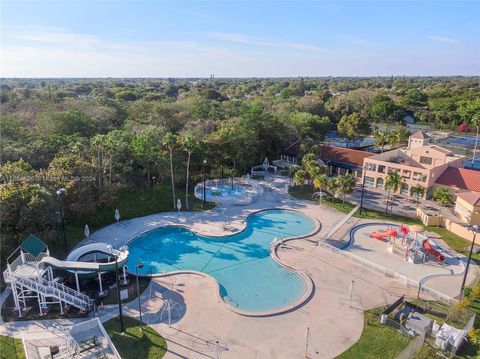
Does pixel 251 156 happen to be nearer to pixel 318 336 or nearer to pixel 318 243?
pixel 318 243

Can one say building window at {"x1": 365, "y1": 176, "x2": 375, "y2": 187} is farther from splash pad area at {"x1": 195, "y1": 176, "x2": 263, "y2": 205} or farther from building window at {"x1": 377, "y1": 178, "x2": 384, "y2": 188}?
splash pad area at {"x1": 195, "y1": 176, "x2": 263, "y2": 205}

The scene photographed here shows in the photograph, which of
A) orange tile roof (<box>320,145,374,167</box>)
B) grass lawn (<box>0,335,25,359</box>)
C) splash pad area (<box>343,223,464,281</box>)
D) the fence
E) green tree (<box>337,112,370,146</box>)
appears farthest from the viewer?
green tree (<box>337,112,370,146</box>)

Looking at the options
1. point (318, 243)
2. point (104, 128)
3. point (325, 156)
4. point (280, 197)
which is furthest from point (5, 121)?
point (325, 156)

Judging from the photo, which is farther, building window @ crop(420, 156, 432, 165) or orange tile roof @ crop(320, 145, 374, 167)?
orange tile roof @ crop(320, 145, 374, 167)

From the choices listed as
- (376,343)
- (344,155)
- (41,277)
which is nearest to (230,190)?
(344,155)

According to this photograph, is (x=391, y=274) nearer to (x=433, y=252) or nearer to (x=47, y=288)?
(x=433, y=252)

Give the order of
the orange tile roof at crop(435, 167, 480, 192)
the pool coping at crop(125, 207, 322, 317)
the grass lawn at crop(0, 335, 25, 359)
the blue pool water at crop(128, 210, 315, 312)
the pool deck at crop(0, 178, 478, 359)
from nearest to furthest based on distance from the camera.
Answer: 1. the grass lawn at crop(0, 335, 25, 359)
2. the pool deck at crop(0, 178, 478, 359)
3. the pool coping at crop(125, 207, 322, 317)
4. the blue pool water at crop(128, 210, 315, 312)
5. the orange tile roof at crop(435, 167, 480, 192)

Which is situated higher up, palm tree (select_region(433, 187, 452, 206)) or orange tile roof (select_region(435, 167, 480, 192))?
orange tile roof (select_region(435, 167, 480, 192))

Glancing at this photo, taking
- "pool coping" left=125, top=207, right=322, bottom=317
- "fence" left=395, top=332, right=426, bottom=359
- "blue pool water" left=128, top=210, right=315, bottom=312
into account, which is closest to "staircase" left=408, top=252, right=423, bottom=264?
"pool coping" left=125, top=207, right=322, bottom=317
